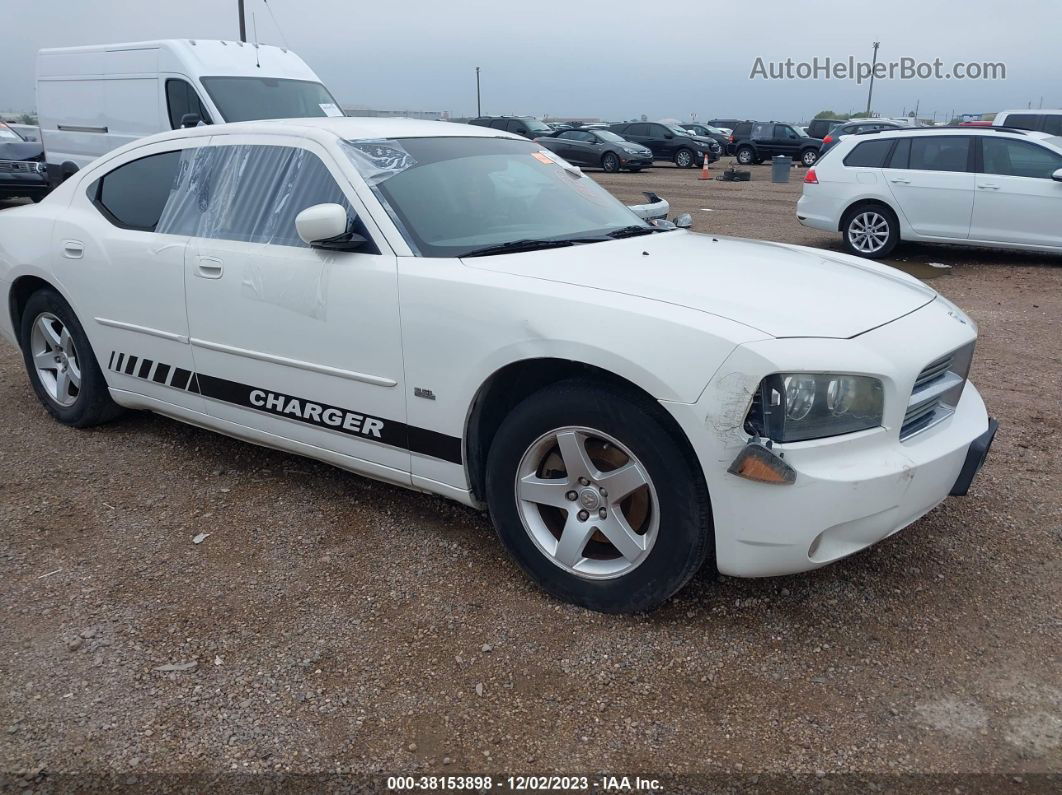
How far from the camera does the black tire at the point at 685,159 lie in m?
27.7

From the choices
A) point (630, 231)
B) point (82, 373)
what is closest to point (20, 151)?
point (82, 373)

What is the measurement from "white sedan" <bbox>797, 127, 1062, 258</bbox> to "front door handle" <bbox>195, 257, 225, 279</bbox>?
857 cm

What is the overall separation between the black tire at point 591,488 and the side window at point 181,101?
28.7 feet

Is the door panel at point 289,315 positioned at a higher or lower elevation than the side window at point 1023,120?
lower

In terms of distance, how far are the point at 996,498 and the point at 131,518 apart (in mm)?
3785

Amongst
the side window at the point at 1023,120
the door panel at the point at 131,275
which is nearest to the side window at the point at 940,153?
the side window at the point at 1023,120

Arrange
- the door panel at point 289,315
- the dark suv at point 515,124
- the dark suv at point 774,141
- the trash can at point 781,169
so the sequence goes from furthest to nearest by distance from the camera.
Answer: the dark suv at point 774,141 → the dark suv at point 515,124 → the trash can at point 781,169 → the door panel at point 289,315

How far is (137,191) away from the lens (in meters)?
4.18

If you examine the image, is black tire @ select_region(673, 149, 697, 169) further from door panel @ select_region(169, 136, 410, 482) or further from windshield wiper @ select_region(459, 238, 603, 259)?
windshield wiper @ select_region(459, 238, 603, 259)

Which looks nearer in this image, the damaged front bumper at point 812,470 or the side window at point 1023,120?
the damaged front bumper at point 812,470

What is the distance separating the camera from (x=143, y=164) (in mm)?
4219

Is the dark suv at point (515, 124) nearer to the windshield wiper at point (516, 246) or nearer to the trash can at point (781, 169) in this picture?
the trash can at point (781, 169)

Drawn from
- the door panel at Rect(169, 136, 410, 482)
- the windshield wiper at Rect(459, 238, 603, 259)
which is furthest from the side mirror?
the windshield wiper at Rect(459, 238, 603, 259)

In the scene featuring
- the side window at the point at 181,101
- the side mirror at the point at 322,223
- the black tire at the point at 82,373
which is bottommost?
the black tire at the point at 82,373
